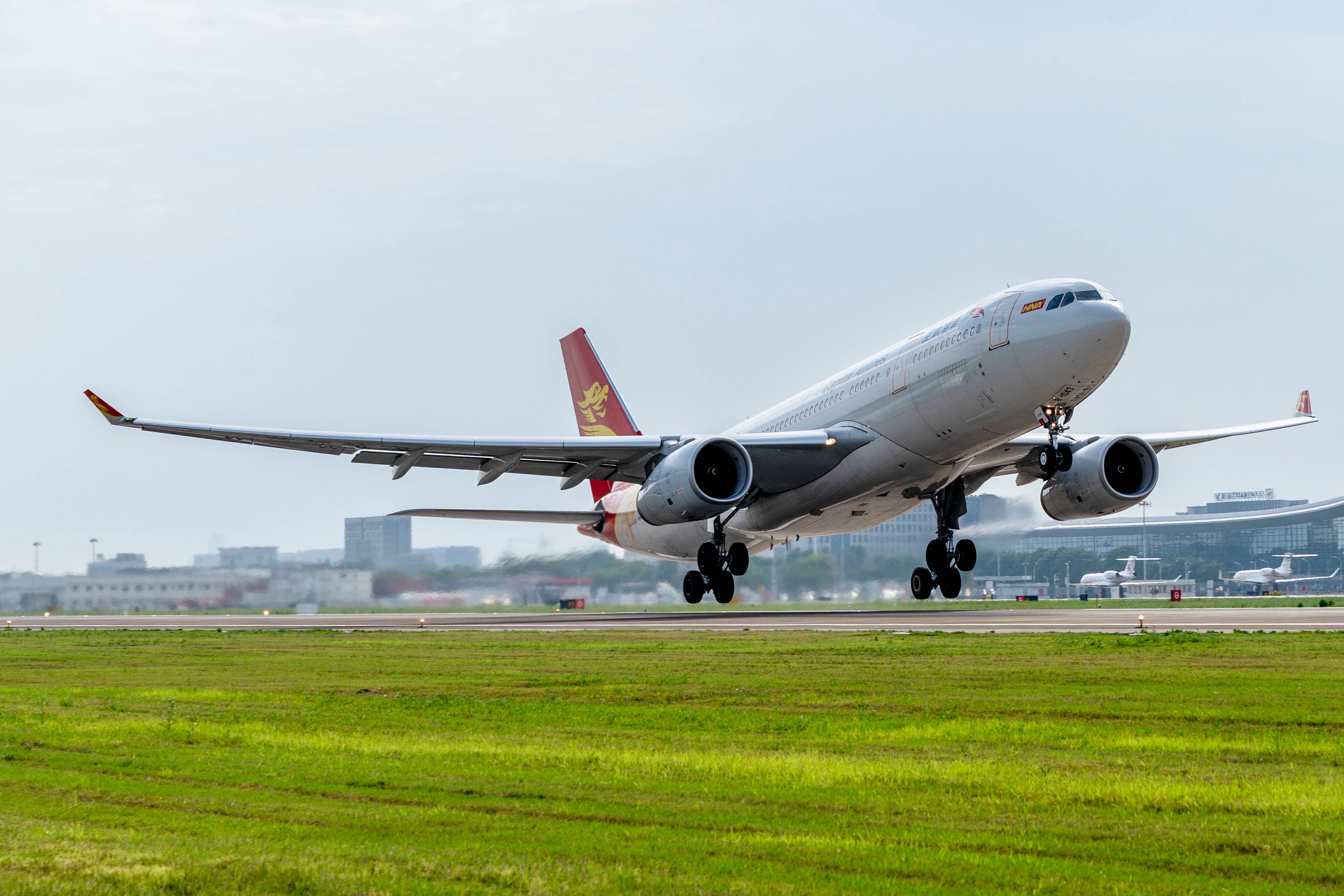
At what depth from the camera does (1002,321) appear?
26984mm

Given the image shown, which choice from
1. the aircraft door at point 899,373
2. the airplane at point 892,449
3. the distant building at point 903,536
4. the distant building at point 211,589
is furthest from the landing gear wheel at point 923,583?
the distant building at point 211,589

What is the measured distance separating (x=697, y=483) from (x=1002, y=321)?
8.38m

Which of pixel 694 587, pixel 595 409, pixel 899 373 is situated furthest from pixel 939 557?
pixel 595 409

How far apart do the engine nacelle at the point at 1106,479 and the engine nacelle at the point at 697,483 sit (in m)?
9.19

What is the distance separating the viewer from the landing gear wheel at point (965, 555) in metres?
37.5

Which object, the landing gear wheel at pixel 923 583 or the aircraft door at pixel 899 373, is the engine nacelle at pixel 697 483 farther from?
the landing gear wheel at pixel 923 583

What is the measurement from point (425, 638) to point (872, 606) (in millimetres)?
31393

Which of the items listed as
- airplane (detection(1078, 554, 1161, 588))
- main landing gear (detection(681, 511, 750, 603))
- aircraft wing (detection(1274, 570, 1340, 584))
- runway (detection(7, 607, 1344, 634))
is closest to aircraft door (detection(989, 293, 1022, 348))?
runway (detection(7, 607, 1344, 634))

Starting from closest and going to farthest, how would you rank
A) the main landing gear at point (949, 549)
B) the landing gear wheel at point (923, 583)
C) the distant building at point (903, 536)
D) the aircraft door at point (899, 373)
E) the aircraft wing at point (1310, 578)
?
the aircraft door at point (899, 373) < the main landing gear at point (949, 549) < the landing gear wheel at point (923, 583) < the distant building at point (903, 536) < the aircraft wing at point (1310, 578)

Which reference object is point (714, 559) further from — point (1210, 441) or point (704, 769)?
point (704, 769)

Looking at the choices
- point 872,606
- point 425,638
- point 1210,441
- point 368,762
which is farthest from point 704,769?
point 872,606

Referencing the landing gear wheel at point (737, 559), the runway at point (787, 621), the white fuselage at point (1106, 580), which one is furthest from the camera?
the white fuselage at point (1106, 580)

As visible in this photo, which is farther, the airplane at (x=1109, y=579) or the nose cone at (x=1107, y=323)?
the airplane at (x=1109, y=579)

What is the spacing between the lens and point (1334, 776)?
32.6 feet
